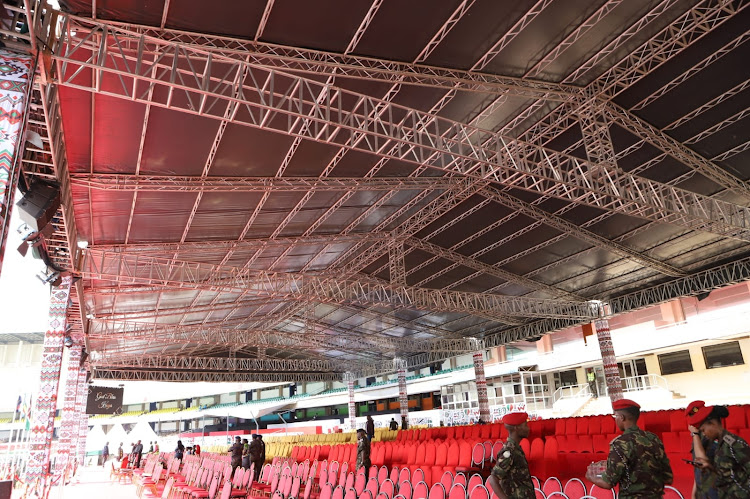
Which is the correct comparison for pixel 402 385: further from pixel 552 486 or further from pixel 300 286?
pixel 552 486

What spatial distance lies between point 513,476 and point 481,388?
3150 centimetres

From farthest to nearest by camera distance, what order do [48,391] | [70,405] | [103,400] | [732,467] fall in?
[103,400], [70,405], [48,391], [732,467]

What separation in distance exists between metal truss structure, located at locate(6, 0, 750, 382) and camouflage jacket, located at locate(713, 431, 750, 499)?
28.2 ft

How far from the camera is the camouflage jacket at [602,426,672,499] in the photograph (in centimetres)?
395

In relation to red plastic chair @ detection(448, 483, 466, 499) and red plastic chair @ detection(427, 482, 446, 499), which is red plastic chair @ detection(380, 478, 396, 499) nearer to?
red plastic chair @ detection(427, 482, 446, 499)

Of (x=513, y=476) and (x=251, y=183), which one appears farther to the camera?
(x=251, y=183)

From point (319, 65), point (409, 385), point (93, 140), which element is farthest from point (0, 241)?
point (409, 385)

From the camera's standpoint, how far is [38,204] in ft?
35.4

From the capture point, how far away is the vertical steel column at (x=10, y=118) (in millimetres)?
7016

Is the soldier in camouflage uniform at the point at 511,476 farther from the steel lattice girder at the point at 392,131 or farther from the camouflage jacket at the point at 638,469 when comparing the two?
the steel lattice girder at the point at 392,131

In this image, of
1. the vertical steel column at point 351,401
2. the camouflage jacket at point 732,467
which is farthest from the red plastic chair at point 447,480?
the vertical steel column at point 351,401

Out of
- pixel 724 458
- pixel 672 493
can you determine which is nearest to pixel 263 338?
pixel 672 493

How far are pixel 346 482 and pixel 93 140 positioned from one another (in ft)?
31.3

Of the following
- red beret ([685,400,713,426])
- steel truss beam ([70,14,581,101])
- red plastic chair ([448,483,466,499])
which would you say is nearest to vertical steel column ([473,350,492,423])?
steel truss beam ([70,14,581,101])
